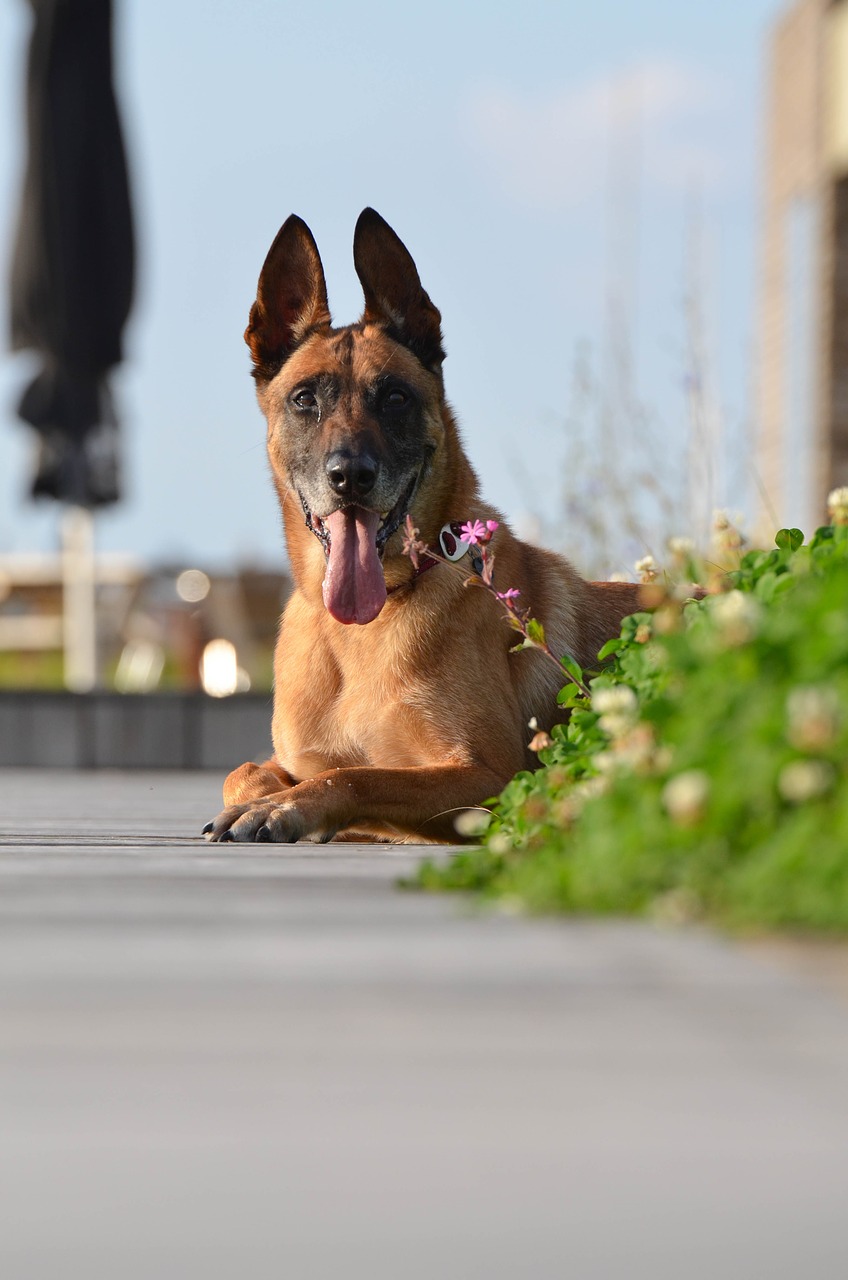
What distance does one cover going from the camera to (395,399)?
11.6 ft

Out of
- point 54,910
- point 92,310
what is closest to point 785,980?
point 54,910

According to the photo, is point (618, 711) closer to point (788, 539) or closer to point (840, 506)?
point (840, 506)

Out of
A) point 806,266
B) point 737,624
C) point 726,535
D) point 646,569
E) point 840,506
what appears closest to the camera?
point 737,624

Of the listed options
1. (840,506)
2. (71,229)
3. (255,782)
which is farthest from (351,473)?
(71,229)

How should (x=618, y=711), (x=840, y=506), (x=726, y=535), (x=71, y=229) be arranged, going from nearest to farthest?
(x=618, y=711) < (x=840, y=506) < (x=726, y=535) < (x=71, y=229)

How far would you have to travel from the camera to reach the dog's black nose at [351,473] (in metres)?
3.33

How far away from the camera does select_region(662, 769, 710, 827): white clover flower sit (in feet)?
5.17

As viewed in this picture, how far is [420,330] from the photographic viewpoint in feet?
12.2

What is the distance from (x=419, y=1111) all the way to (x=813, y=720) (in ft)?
2.12

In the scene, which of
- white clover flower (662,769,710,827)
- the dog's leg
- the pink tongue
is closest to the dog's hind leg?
the dog's leg

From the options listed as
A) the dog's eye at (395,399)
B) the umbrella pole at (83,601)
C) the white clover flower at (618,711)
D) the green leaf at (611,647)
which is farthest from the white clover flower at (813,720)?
the umbrella pole at (83,601)

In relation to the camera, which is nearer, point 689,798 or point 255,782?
point 689,798

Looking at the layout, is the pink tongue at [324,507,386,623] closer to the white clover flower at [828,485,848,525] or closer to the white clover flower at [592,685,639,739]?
the white clover flower at [828,485,848,525]

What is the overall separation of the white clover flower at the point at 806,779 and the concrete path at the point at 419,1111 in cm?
17
